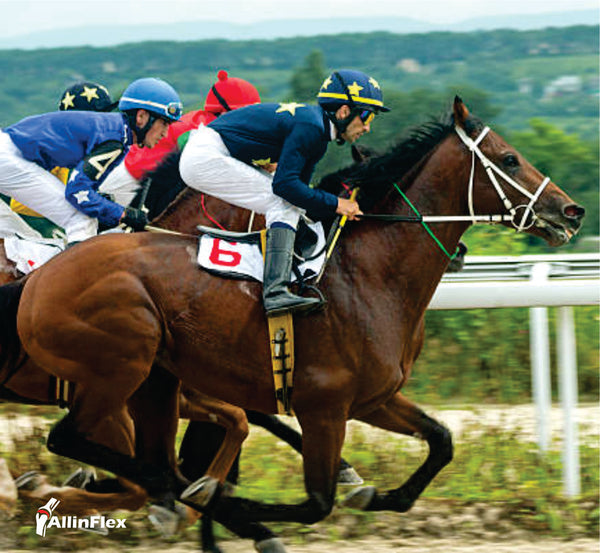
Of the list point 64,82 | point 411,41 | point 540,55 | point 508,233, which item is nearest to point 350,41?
point 411,41

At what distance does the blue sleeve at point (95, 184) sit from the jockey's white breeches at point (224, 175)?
0.41 m

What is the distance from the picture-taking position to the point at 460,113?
171 inches

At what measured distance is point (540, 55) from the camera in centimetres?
6450

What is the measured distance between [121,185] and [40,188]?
583 millimetres

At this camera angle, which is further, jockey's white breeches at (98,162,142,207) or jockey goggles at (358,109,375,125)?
jockey's white breeches at (98,162,142,207)

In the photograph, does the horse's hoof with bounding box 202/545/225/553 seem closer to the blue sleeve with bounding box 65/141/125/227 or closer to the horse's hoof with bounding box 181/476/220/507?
the horse's hoof with bounding box 181/476/220/507

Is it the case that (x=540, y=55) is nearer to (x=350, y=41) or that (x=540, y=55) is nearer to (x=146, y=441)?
(x=350, y=41)

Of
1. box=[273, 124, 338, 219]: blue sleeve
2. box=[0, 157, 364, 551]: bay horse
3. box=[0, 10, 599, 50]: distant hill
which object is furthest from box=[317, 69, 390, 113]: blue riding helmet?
box=[0, 10, 599, 50]: distant hill

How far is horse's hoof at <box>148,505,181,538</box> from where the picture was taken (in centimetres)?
446

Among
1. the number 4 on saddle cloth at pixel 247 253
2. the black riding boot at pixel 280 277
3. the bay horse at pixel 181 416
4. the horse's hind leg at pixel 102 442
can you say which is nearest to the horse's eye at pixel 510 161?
the bay horse at pixel 181 416

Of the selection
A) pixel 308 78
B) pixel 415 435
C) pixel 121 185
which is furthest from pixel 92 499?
pixel 308 78

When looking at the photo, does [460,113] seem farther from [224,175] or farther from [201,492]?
[201,492]

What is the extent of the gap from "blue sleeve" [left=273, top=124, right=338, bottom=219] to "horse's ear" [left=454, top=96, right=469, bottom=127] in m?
0.55

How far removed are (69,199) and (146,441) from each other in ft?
3.61
